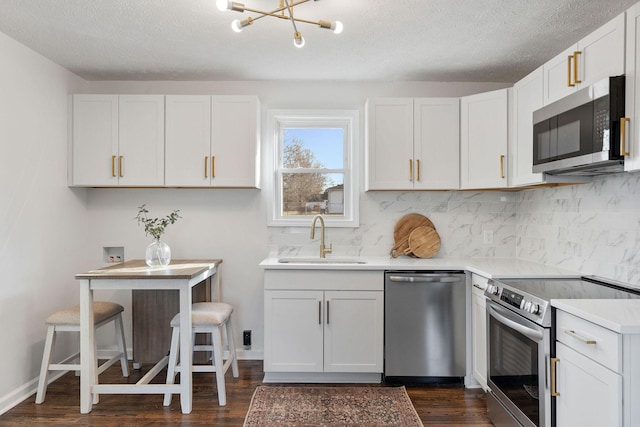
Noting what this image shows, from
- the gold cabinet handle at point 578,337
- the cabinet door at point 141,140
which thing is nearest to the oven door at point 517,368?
the gold cabinet handle at point 578,337

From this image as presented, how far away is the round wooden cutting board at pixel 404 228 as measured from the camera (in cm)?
356

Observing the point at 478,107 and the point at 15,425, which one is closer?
the point at 15,425

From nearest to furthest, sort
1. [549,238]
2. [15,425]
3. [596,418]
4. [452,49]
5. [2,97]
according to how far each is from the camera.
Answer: [596,418] → [15,425] → [2,97] → [452,49] → [549,238]

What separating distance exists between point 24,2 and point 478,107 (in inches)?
118

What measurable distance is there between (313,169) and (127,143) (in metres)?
1.54

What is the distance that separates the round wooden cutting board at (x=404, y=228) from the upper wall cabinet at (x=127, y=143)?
1990 millimetres

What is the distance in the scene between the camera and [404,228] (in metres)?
3.58

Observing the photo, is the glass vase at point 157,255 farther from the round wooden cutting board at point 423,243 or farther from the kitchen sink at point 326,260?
the round wooden cutting board at point 423,243

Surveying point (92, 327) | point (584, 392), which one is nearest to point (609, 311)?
point (584, 392)

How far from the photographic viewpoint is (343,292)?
120 inches

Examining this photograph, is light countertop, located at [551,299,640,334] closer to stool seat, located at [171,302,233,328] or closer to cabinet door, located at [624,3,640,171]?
cabinet door, located at [624,3,640,171]

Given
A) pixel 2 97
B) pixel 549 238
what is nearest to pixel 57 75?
pixel 2 97

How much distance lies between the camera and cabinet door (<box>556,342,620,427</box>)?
1.53m

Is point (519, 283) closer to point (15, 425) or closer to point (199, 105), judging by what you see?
point (199, 105)
